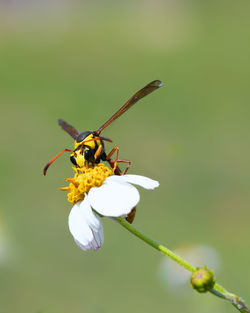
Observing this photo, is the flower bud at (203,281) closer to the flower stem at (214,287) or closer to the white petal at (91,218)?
the flower stem at (214,287)

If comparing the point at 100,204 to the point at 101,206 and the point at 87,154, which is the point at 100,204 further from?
the point at 87,154

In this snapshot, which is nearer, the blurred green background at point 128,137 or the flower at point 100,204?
the flower at point 100,204

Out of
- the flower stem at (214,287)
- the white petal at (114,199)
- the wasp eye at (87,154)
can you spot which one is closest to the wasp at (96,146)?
the wasp eye at (87,154)

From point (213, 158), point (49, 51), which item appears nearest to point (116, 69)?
point (49, 51)

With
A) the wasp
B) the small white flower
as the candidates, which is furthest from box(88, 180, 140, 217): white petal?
the wasp

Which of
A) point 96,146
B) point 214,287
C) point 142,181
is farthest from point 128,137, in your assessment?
point 214,287
